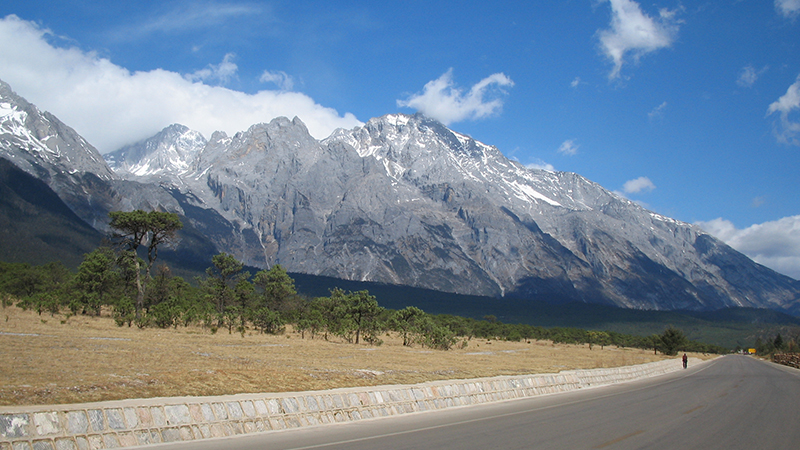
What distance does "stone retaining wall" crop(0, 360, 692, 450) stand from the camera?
33.1ft

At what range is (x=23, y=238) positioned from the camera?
17425 centimetres

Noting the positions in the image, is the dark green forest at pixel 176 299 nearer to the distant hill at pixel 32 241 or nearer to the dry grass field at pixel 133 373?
the dry grass field at pixel 133 373

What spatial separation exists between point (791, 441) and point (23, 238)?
213m

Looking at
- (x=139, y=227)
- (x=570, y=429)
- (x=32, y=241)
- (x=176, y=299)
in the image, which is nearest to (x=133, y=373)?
(x=570, y=429)

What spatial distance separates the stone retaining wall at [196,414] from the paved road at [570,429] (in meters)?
0.57

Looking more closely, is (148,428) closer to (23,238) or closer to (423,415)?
(423,415)

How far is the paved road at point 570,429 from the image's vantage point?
12508 mm

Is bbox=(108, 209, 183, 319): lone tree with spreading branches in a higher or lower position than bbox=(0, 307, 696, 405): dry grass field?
higher

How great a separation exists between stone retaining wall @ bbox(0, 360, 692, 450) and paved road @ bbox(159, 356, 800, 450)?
0.57m

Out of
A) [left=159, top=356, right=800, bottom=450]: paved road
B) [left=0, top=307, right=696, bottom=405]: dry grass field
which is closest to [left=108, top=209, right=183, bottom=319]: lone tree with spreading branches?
[left=0, top=307, right=696, bottom=405]: dry grass field

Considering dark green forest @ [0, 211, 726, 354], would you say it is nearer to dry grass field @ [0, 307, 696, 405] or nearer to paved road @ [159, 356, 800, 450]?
dry grass field @ [0, 307, 696, 405]

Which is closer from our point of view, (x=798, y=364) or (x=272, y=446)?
(x=272, y=446)

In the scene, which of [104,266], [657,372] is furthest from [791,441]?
[104,266]

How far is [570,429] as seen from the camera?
50.2ft
